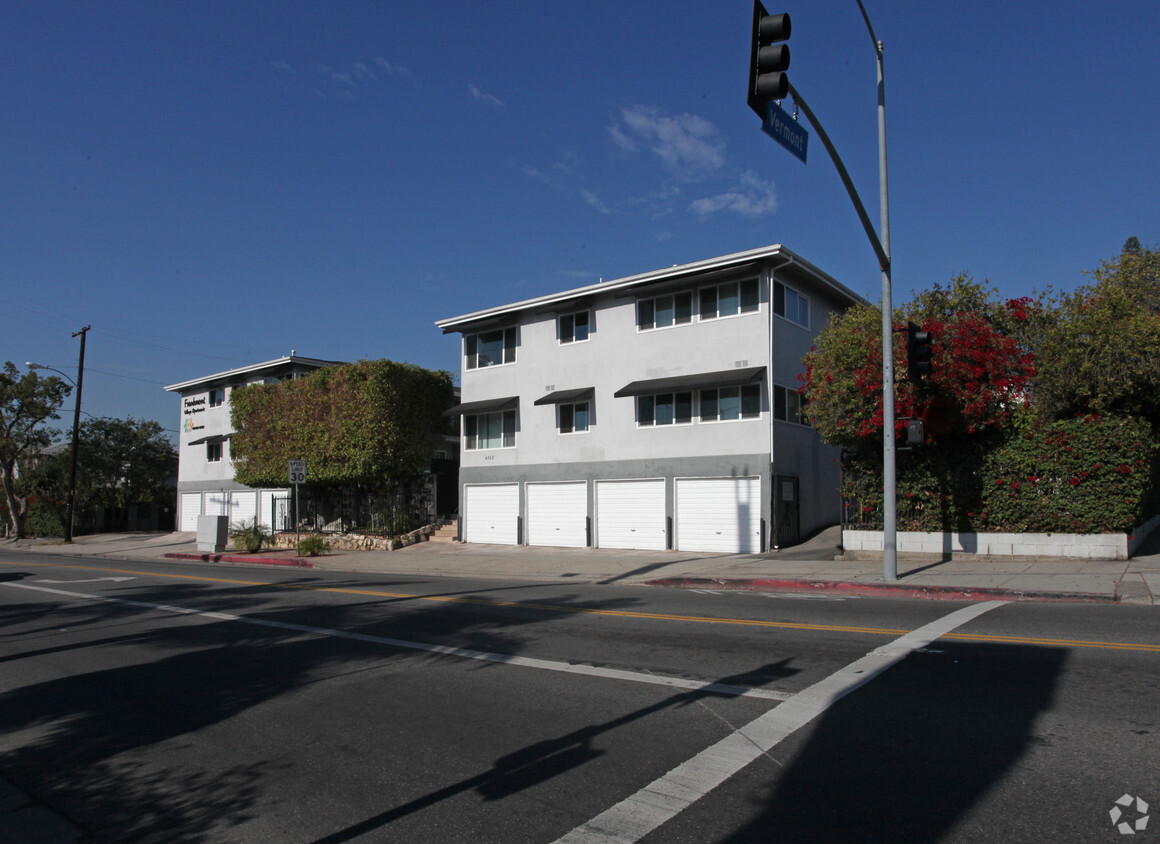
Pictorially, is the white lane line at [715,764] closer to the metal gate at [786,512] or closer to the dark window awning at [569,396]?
the metal gate at [786,512]

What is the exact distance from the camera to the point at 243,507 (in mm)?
41812

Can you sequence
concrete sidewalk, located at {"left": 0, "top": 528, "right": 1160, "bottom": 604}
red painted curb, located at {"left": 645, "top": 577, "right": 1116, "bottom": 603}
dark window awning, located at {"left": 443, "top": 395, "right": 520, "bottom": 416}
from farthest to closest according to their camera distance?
dark window awning, located at {"left": 443, "top": 395, "right": 520, "bottom": 416}
concrete sidewalk, located at {"left": 0, "top": 528, "right": 1160, "bottom": 604}
red painted curb, located at {"left": 645, "top": 577, "right": 1116, "bottom": 603}

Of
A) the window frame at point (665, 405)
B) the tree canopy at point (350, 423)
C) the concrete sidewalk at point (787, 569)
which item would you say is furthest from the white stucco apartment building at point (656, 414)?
the tree canopy at point (350, 423)

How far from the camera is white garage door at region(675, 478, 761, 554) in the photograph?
75.4ft

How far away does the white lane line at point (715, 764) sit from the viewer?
4094mm

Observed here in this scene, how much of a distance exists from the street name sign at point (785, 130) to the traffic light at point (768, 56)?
35 cm

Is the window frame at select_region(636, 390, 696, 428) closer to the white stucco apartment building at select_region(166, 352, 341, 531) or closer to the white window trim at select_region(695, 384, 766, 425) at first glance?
the white window trim at select_region(695, 384, 766, 425)

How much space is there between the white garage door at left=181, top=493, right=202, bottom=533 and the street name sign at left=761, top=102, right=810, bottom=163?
138 ft

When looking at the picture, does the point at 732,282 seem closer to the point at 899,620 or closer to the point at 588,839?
the point at 899,620

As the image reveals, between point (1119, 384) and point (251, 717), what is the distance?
1733cm

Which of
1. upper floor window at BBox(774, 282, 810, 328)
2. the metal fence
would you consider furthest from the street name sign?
the metal fence

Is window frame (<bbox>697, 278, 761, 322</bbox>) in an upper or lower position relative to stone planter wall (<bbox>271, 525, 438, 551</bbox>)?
upper

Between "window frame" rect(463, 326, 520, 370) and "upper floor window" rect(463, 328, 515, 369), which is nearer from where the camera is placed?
"window frame" rect(463, 326, 520, 370)

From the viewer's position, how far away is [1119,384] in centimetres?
1673
